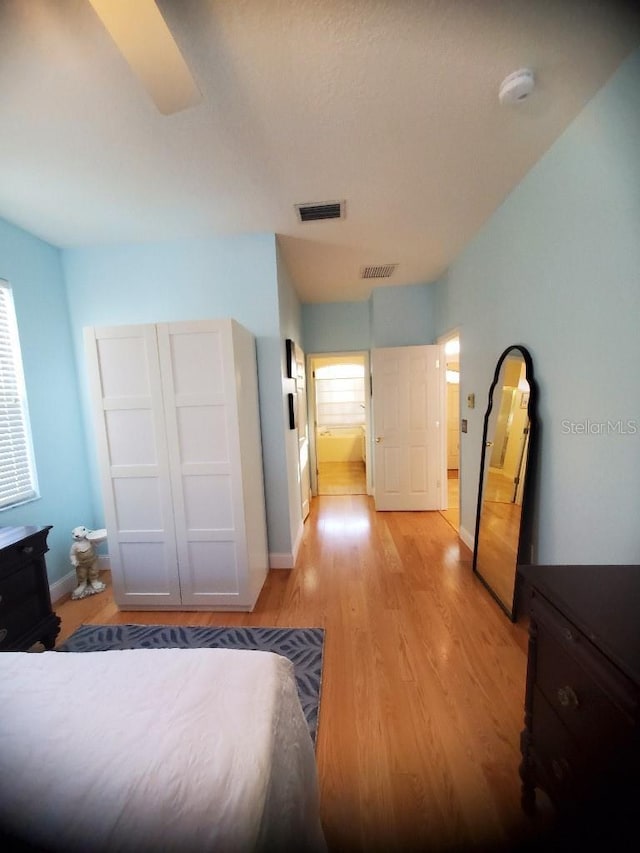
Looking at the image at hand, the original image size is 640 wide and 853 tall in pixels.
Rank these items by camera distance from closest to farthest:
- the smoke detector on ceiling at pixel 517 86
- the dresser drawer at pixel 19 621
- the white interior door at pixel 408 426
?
the smoke detector on ceiling at pixel 517 86 → the dresser drawer at pixel 19 621 → the white interior door at pixel 408 426

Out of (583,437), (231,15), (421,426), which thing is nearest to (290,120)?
(231,15)

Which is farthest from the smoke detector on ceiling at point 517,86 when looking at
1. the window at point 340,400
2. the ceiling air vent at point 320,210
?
the window at point 340,400

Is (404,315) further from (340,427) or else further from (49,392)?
(340,427)

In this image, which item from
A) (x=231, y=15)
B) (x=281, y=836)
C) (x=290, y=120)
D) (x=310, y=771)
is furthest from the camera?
(x=290, y=120)

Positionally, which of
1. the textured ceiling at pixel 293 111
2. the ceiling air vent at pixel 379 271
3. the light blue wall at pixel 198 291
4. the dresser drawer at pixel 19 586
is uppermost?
the ceiling air vent at pixel 379 271

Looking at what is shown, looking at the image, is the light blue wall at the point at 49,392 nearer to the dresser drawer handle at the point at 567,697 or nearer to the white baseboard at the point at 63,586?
Answer: the white baseboard at the point at 63,586

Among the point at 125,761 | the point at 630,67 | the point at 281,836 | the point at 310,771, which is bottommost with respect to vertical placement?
the point at 310,771

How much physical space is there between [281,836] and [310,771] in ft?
0.79

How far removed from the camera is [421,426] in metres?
3.75

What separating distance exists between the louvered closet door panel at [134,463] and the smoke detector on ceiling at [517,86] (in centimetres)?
211

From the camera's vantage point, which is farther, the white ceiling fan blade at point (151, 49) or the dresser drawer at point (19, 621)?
the dresser drawer at point (19, 621)

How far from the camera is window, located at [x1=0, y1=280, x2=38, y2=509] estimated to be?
2.06 m

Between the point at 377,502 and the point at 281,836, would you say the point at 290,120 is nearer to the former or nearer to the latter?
the point at 281,836

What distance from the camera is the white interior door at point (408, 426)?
12.1 ft
